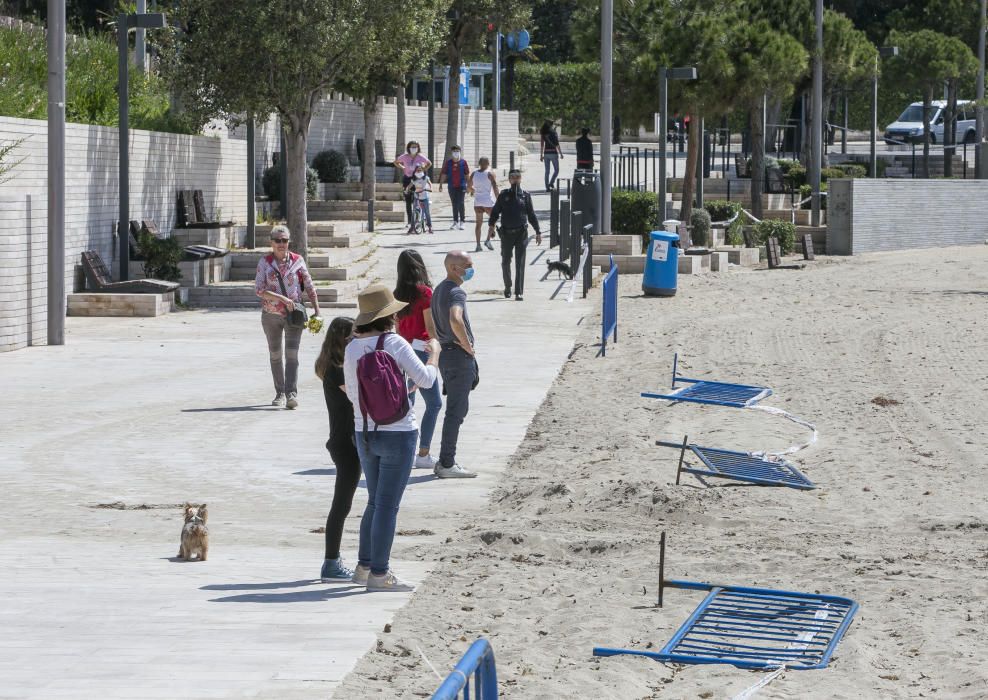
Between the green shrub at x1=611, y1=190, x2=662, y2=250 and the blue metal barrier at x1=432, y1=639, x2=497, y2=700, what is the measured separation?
89.1ft

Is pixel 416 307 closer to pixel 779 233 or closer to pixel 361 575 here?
pixel 361 575

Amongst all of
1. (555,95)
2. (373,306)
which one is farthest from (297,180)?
(555,95)

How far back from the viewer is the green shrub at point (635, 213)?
31234 mm

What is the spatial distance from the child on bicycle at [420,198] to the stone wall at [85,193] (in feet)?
11.9

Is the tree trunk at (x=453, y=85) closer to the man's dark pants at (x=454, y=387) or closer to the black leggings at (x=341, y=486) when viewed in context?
the man's dark pants at (x=454, y=387)

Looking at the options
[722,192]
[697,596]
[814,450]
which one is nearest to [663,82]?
[722,192]

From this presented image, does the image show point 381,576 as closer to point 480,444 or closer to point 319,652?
point 319,652

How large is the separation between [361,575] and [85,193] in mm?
15717

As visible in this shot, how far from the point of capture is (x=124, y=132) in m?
22.2

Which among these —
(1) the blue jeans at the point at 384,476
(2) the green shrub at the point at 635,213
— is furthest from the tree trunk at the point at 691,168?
(1) the blue jeans at the point at 384,476

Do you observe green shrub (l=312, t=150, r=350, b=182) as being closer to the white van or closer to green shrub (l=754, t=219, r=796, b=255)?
green shrub (l=754, t=219, r=796, b=255)

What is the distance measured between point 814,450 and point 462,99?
130 feet

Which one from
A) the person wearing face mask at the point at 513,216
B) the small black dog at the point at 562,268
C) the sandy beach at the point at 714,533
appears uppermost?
the person wearing face mask at the point at 513,216

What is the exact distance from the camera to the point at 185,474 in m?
11.1
